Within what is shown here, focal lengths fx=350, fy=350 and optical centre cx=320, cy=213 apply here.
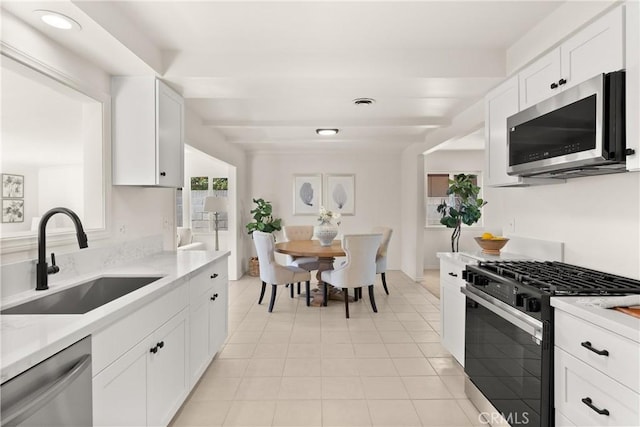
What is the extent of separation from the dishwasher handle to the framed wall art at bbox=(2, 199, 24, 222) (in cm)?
596

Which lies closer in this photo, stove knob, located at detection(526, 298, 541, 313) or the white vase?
stove knob, located at detection(526, 298, 541, 313)

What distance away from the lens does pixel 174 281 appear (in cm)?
200

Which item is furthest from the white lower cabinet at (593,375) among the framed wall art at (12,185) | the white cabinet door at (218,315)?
the framed wall art at (12,185)

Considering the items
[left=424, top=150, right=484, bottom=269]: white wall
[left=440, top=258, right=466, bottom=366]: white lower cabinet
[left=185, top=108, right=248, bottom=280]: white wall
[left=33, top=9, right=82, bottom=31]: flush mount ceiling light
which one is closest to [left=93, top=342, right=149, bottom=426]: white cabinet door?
[left=33, top=9, right=82, bottom=31]: flush mount ceiling light

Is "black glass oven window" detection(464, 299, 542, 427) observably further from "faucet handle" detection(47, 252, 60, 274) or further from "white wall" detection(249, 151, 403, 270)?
"white wall" detection(249, 151, 403, 270)

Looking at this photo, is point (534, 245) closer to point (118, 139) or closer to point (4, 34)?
point (118, 139)

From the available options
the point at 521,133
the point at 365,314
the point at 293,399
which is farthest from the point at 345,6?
the point at 365,314

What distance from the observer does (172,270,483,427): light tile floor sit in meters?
2.21

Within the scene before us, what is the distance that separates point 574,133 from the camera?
1.86m

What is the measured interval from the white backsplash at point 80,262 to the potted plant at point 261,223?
3241 millimetres

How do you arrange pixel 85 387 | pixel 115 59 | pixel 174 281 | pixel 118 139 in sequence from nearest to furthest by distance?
pixel 85 387, pixel 174 281, pixel 115 59, pixel 118 139

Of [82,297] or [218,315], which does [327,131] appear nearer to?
[218,315]

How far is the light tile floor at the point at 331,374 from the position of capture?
2213mm

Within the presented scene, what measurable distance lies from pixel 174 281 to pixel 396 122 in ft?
11.6
